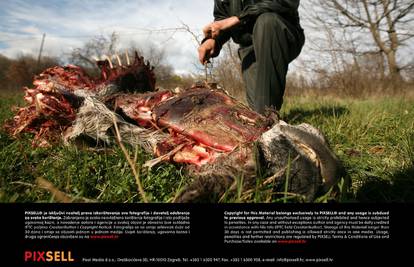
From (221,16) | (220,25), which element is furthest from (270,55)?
(221,16)

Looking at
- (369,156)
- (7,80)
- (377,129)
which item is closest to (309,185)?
(369,156)

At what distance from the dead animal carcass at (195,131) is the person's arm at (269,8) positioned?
1016 mm

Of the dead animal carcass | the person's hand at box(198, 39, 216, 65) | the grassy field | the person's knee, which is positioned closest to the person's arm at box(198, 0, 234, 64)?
the person's hand at box(198, 39, 216, 65)

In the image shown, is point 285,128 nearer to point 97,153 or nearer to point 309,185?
point 309,185

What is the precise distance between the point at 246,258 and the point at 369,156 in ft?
4.20

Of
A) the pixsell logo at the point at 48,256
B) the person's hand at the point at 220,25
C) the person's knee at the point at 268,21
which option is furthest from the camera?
the person's hand at the point at 220,25

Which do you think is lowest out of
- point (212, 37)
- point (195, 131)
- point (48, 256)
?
point (48, 256)

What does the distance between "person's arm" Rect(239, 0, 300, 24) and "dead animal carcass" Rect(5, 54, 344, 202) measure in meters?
1.02

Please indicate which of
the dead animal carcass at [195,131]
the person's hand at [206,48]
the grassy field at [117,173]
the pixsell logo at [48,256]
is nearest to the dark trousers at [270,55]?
the person's hand at [206,48]

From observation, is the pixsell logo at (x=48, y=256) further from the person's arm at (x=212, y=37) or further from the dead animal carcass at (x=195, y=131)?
the person's arm at (x=212, y=37)

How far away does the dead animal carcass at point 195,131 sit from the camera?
1210 mm

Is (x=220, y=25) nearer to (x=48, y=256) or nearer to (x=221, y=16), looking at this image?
(x=221, y=16)

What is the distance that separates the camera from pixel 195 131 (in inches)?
58.2

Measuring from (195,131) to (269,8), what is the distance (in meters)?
1.62
